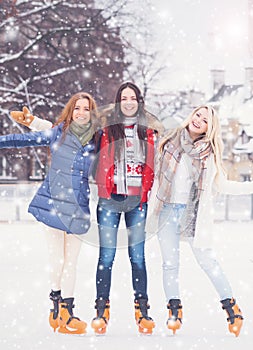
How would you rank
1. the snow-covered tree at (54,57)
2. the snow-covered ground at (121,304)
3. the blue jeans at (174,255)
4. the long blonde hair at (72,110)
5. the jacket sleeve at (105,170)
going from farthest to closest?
the snow-covered tree at (54,57), the long blonde hair at (72,110), the blue jeans at (174,255), the jacket sleeve at (105,170), the snow-covered ground at (121,304)

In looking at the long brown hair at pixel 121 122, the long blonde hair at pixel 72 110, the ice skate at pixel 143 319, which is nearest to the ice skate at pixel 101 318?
the ice skate at pixel 143 319

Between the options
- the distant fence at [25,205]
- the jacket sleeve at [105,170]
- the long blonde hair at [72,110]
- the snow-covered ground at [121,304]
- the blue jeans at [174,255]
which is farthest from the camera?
the distant fence at [25,205]

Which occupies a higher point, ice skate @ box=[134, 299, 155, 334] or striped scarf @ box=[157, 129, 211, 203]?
striped scarf @ box=[157, 129, 211, 203]

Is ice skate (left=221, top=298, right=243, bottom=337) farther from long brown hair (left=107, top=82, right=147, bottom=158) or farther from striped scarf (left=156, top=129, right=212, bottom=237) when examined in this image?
long brown hair (left=107, top=82, right=147, bottom=158)

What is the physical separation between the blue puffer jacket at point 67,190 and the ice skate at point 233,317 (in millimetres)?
1248

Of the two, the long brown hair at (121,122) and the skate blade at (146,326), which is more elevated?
the long brown hair at (121,122)

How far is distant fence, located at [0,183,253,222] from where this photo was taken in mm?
18611

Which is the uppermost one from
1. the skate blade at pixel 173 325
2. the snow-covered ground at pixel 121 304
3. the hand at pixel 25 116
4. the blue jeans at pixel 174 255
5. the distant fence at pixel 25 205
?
the hand at pixel 25 116

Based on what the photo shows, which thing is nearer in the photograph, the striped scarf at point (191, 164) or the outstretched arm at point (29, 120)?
the striped scarf at point (191, 164)

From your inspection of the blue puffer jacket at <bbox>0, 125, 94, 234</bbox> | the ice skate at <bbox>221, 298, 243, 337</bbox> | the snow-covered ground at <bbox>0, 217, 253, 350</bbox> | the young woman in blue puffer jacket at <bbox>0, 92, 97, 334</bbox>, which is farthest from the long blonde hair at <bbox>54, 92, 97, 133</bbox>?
the ice skate at <bbox>221, 298, 243, 337</bbox>

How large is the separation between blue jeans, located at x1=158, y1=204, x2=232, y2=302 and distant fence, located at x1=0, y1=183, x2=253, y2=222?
13.1m

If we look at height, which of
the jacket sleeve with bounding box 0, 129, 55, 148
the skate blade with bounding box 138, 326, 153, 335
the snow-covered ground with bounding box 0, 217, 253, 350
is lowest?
the snow-covered ground with bounding box 0, 217, 253, 350

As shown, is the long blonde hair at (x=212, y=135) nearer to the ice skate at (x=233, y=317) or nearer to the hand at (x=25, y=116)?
the ice skate at (x=233, y=317)

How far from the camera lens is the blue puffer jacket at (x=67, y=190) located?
16.0 feet
